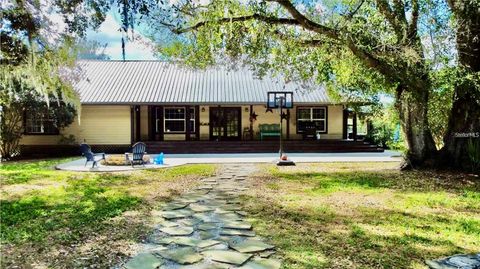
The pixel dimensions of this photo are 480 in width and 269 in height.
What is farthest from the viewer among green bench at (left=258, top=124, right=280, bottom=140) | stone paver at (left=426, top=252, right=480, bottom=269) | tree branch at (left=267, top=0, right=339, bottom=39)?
green bench at (left=258, top=124, right=280, bottom=140)

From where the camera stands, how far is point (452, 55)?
32.0ft

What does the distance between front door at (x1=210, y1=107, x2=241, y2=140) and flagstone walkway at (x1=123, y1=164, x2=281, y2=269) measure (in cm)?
1356

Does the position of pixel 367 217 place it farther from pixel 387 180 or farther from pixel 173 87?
pixel 173 87

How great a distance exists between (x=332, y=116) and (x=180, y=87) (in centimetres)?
816

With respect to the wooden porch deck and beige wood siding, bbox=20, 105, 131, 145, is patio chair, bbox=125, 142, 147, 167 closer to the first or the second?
the wooden porch deck

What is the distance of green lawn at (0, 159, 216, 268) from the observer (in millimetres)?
4121

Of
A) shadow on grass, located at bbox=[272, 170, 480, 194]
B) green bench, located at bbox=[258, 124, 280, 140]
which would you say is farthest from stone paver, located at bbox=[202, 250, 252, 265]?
green bench, located at bbox=[258, 124, 280, 140]

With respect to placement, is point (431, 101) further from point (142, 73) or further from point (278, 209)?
point (142, 73)

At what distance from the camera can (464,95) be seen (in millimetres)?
10117

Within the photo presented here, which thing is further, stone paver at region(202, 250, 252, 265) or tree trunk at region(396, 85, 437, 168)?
tree trunk at region(396, 85, 437, 168)

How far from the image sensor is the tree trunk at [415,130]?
10523 millimetres

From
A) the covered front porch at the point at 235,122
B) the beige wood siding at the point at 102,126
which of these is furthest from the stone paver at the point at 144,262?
the covered front porch at the point at 235,122

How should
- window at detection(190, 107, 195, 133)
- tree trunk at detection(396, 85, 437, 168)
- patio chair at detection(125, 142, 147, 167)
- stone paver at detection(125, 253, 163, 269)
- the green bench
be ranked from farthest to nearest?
window at detection(190, 107, 195, 133), the green bench, patio chair at detection(125, 142, 147, 167), tree trunk at detection(396, 85, 437, 168), stone paver at detection(125, 253, 163, 269)

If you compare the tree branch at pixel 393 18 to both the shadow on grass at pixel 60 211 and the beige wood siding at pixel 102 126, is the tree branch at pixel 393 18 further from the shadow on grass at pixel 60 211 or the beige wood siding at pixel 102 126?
the beige wood siding at pixel 102 126
